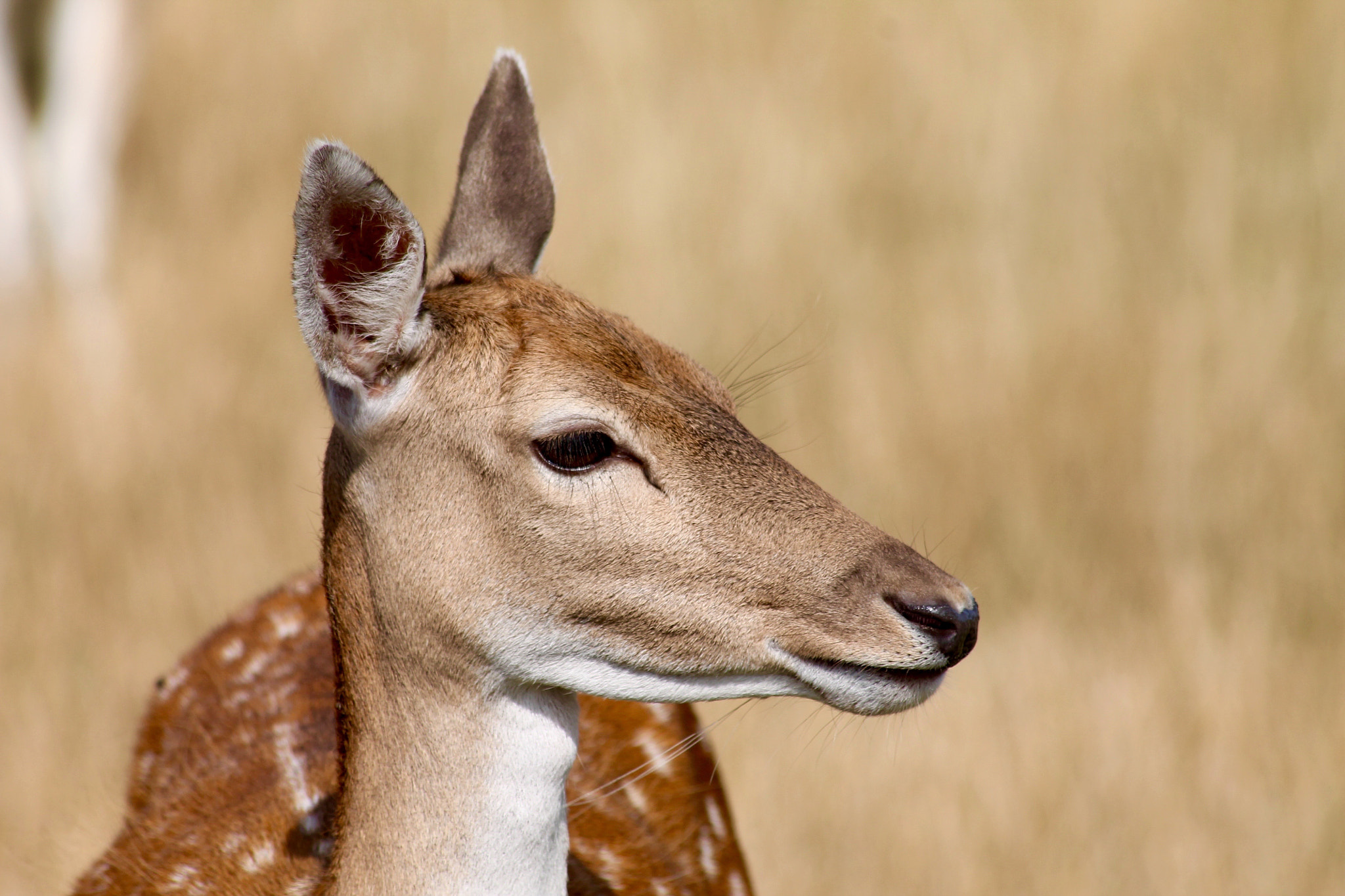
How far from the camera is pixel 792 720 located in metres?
5.43

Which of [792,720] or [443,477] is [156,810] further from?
[792,720]

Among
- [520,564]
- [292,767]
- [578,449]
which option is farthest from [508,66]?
[292,767]

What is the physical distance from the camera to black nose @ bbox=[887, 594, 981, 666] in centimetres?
251

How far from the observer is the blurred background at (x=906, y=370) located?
496 centimetres

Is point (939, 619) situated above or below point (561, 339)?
below

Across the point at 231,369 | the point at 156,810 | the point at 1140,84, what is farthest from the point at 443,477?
the point at 1140,84

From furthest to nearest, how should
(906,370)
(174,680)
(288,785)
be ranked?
1. (906,370)
2. (174,680)
3. (288,785)

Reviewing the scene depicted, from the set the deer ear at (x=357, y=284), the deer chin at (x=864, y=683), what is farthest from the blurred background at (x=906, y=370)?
the deer ear at (x=357, y=284)

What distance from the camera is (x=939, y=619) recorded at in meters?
2.51

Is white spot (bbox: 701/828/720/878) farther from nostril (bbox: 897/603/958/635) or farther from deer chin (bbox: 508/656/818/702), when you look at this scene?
nostril (bbox: 897/603/958/635)

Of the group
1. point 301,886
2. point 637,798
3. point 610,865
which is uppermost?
point 637,798

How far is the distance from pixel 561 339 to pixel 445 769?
74cm

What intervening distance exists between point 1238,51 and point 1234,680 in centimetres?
372

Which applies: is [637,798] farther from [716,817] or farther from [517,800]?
[517,800]
